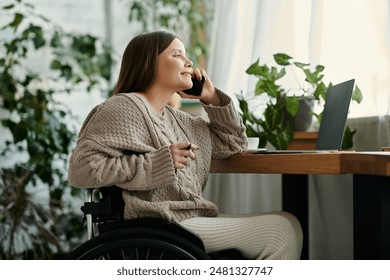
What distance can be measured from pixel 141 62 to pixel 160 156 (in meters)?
0.33

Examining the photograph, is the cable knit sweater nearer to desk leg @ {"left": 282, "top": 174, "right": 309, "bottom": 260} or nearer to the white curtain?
desk leg @ {"left": 282, "top": 174, "right": 309, "bottom": 260}

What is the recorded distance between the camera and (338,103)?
6.36 ft

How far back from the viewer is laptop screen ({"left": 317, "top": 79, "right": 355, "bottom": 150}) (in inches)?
71.9

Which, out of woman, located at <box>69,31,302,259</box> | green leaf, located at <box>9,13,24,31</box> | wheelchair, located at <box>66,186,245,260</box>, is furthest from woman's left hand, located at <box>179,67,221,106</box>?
green leaf, located at <box>9,13,24,31</box>

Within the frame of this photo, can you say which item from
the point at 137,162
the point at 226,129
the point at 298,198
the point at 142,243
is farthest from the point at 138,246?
the point at 298,198

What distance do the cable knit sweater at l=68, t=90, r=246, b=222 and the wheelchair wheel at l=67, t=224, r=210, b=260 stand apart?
138 mm

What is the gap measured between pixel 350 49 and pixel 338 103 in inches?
18.1

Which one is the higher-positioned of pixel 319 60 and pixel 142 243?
pixel 319 60

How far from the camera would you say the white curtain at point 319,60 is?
2207 mm

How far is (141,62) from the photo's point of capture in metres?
1.75

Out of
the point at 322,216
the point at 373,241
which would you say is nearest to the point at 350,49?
the point at 322,216

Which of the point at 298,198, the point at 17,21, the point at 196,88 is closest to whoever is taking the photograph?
the point at 196,88

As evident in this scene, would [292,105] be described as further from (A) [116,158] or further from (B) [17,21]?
(B) [17,21]

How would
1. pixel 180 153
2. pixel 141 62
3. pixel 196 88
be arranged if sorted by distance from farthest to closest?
1. pixel 196 88
2. pixel 141 62
3. pixel 180 153
